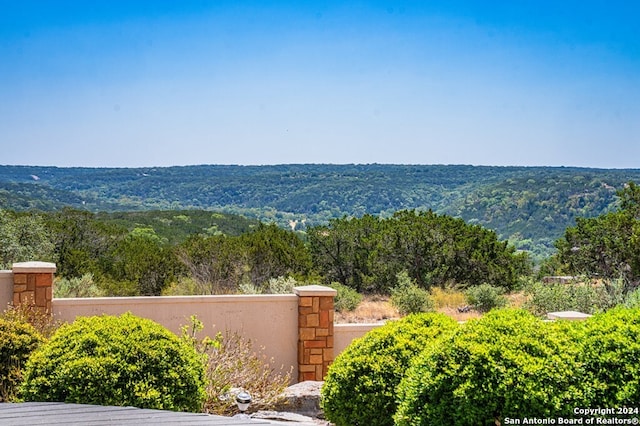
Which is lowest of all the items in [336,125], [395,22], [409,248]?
[409,248]

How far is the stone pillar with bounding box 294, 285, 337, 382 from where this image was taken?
8.78 metres

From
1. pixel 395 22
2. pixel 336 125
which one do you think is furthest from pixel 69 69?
pixel 336 125

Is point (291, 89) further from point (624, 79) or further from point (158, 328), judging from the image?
point (158, 328)

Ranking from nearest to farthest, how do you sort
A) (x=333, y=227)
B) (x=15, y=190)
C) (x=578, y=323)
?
(x=578, y=323) → (x=333, y=227) → (x=15, y=190)

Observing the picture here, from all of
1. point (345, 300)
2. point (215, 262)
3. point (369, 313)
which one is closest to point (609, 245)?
point (369, 313)

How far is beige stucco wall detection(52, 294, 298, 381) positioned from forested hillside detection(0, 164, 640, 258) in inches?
1971

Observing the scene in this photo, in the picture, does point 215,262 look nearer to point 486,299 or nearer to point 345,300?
point 345,300

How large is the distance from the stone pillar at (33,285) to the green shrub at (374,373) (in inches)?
180

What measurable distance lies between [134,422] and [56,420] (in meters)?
0.46

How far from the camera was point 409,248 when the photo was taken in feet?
66.9

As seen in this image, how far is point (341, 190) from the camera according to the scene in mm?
82750

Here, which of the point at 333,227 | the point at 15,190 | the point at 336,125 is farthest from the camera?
the point at 15,190

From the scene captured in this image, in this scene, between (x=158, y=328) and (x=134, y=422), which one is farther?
(x=158, y=328)

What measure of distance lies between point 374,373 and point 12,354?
3.32 m
